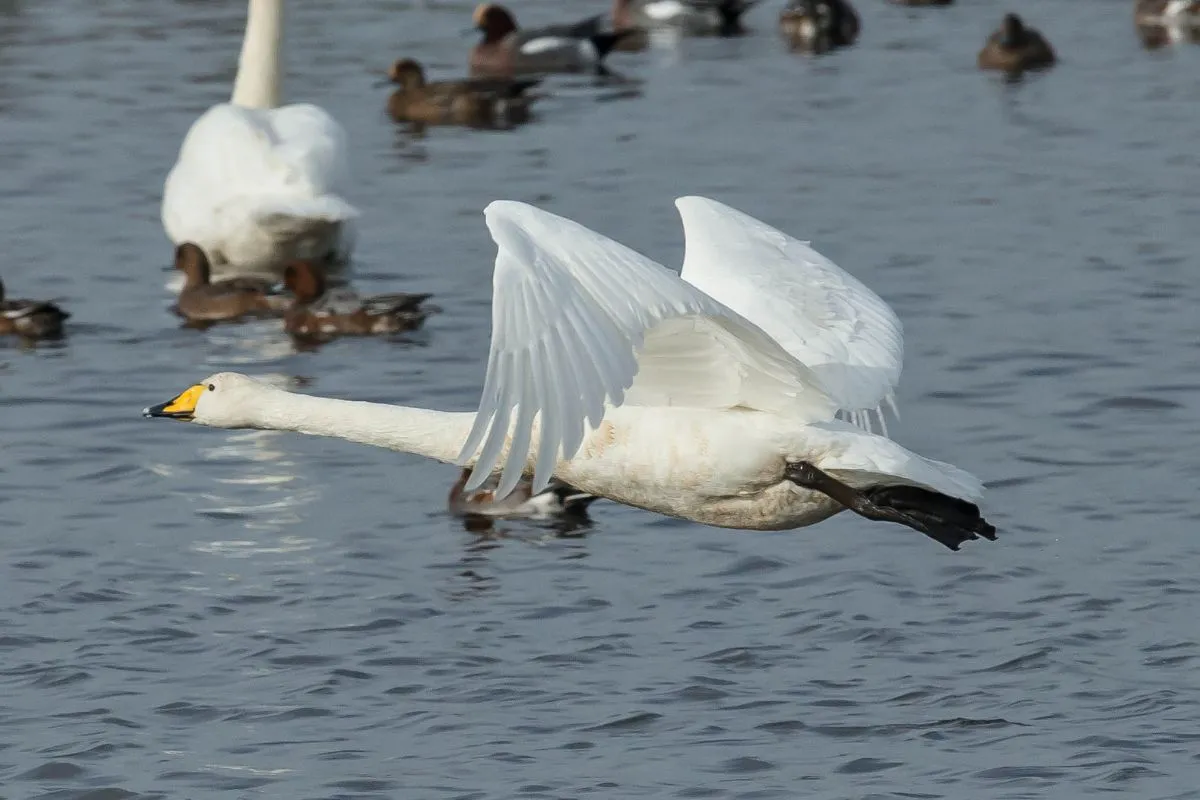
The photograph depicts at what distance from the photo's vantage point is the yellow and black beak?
8.31 meters

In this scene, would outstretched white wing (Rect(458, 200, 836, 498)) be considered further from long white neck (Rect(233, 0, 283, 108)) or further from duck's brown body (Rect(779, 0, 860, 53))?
duck's brown body (Rect(779, 0, 860, 53))

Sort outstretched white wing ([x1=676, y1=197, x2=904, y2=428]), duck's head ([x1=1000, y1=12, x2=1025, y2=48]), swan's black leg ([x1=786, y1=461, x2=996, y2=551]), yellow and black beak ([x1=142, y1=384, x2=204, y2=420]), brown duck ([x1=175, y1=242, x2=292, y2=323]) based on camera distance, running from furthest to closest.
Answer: duck's head ([x1=1000, y1=12, x2=1025, y2=48]) → brown duck ([x1=175, y1=242, x2=292, y2=323]) → yellow and black beak ([x1=142, y1=384, x2=204, y2=420]) → outstretched white wing ([x1=676, y1=197, x2=904, y2=428]) → swan's black leg ([x1=786, y1=461, x2=996, y2=551])

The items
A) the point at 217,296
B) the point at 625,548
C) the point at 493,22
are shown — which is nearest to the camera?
the point at 625,548

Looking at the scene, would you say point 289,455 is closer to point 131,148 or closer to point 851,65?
point 131,148

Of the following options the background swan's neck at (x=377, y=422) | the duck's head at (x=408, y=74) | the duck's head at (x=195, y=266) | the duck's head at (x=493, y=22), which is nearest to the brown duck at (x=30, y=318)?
the duck's head at (x=195, y=266)

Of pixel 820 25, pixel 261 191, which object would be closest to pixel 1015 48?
pixel 820 25

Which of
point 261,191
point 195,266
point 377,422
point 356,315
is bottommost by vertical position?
point 356,315

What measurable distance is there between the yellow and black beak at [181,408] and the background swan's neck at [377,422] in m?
0.35

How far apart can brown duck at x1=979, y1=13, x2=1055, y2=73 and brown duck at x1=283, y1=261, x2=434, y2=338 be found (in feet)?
28.7

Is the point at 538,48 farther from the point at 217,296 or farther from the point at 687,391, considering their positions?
the point at 687,391

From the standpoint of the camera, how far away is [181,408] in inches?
328

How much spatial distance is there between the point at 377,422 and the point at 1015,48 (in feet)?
46.8

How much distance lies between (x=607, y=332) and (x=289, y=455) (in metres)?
5.72

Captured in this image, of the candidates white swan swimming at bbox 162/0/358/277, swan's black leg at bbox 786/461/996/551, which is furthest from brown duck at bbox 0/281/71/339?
swan's black leg at bbox 786/461/996/551
